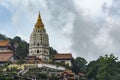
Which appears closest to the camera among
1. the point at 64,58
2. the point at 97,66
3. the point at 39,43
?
the point at 97,66

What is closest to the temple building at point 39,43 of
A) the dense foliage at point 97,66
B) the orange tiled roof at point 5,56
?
the dense foliage at point 97,66

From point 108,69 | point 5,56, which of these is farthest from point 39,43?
point 108,69

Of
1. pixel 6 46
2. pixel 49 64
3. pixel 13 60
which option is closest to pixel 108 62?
pixel 49 64

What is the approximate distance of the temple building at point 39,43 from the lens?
109 meters

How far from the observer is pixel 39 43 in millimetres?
110438

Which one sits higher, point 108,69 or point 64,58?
point 64,58

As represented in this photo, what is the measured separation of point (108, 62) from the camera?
311 ft

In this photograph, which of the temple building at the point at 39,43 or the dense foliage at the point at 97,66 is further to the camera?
the temple building at the point at 39,43

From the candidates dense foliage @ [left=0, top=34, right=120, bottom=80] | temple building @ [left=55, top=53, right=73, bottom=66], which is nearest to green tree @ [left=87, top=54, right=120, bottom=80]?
dense foliage @ [left=0, top=34, right=120, bottom=80]

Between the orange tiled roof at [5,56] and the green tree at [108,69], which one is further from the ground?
the orange tiled roof at [5,56]

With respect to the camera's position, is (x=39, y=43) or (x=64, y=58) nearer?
(x=39, y=43)

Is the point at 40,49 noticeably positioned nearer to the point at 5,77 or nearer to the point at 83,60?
the point at 83,60

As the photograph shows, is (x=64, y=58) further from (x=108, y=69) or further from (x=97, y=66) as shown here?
(x=108, y=69)

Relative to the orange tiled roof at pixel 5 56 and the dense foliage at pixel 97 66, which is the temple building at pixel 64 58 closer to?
the dense foliage at pixel 97 66
